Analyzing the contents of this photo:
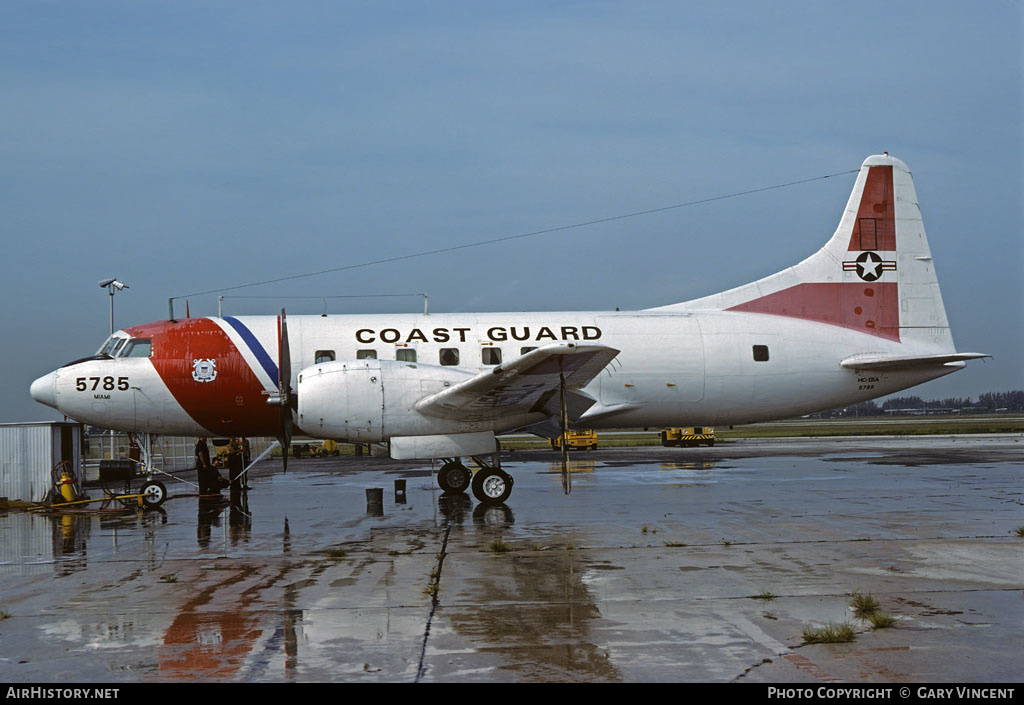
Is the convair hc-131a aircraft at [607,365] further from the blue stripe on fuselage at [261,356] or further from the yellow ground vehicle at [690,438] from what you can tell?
the yellow ground vehicle at [690,438]

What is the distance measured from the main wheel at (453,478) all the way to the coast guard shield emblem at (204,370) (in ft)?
18.6

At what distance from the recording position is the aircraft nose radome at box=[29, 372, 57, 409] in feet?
64.8

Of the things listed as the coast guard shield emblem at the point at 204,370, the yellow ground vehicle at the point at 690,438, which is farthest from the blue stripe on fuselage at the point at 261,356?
the yellow ground vehicle at the point at 690,438

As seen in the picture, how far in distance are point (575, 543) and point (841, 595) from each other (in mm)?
4599

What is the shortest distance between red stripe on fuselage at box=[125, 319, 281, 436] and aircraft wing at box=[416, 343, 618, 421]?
15.7 feet

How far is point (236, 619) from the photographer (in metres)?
8.38

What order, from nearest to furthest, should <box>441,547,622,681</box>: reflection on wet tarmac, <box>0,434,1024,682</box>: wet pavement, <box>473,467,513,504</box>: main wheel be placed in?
1. <box>441,547,622,681</box>: reflection on wet tarmac
2. <box>0,434,1024,682</box>: wet pavement
3. <box>473,467,513,504</box>: main wheel

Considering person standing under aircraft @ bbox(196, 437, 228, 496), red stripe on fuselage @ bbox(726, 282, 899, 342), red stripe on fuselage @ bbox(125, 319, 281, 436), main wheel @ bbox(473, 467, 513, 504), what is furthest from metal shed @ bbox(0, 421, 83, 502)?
red stripe on fuselage @ bbox(726, 282, 899, 342)

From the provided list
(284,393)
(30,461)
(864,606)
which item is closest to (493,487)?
(284,393)

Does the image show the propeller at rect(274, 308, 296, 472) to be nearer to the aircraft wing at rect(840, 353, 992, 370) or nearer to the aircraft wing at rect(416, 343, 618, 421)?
the aircraft wing at rect(416, 343, 618, 421)

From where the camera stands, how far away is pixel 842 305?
2234 centimetres

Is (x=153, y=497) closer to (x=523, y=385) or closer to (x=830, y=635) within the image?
(x=523, y=385)

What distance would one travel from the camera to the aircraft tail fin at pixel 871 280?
22.2m

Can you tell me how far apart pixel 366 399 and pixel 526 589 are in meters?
8.09
